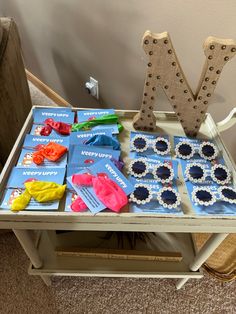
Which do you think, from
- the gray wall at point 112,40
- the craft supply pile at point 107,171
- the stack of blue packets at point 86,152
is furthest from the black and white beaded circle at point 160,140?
the gray wall at point 112,40

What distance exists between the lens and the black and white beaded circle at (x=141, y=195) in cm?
68

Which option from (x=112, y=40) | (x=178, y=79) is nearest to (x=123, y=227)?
(x=178, y=79)

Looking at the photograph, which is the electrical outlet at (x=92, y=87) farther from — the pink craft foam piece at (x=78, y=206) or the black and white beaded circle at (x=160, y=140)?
the pink craft foam piece at (x=78, y=206)

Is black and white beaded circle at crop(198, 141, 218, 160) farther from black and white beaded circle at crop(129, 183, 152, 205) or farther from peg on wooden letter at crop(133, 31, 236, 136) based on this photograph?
black and white beaded circle at crop(129, 183, 152, 205)

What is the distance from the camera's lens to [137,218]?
0.65 m

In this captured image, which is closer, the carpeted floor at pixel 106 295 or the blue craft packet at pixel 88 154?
the blue craft packet at pixel 88 154

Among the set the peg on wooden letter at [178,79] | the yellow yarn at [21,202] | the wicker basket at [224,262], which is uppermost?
the peg on wooden letter at [178,79]

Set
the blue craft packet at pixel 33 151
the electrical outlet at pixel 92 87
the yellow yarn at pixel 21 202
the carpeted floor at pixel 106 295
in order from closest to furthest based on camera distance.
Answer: the yellow yarn at pixel 21 202 < the blue craft packet at pixel 33 151 < the carpeted floor at pixel 106 295 < the electrical outlet at pixel 92 87

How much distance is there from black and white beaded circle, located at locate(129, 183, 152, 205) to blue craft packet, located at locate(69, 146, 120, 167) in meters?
0.12

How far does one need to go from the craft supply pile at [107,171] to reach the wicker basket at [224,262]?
0.46 m

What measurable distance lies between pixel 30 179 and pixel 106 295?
63 cm

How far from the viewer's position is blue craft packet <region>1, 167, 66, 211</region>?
66 centimetres

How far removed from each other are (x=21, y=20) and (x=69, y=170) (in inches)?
59.1

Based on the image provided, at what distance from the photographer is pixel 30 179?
27.9 inches
